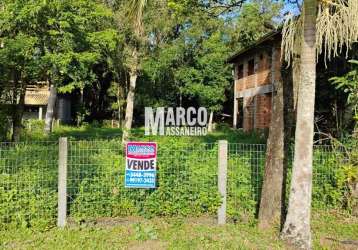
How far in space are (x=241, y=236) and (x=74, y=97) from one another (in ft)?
115

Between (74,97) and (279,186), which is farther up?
(74,97)

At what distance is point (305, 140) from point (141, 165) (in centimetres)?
242

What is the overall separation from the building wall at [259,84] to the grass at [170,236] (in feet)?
45.0

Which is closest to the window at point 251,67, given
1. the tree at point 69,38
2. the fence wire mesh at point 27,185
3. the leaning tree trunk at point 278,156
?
the tree at point 69,38

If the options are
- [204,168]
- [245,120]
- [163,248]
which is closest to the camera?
[163,248]

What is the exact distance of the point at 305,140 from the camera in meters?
4.73

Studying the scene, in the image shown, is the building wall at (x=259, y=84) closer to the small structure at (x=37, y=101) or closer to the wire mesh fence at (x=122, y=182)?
the wire mesh fence at (x=122, y=182)

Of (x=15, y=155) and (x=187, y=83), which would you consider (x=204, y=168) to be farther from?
(x=187, y=83)

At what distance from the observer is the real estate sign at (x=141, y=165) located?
574 centimetres

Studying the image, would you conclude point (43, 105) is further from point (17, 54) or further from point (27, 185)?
point (27, 185)

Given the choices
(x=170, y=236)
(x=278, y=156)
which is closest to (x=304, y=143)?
(x=278, y=156)

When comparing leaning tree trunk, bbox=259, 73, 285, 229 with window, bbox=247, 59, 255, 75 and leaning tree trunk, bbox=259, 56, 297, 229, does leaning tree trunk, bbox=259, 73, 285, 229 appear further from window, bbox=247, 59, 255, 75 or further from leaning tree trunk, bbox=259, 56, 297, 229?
window, bbox=247, 59, 255, 75

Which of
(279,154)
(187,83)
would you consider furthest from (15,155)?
(187,83)

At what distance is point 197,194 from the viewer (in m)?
5.90
